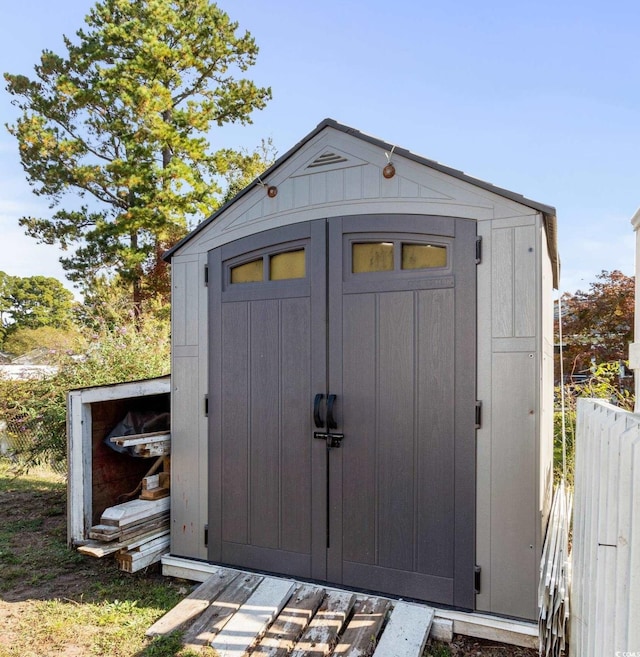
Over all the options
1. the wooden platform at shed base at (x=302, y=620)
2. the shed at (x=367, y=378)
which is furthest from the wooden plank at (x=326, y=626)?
the shed at (x=367, y=378)

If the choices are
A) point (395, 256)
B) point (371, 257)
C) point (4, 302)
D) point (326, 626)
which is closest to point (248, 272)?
point (371, 257)

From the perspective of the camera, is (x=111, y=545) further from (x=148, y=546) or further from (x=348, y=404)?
(x=348, y=404)

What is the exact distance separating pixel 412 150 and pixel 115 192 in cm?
1108

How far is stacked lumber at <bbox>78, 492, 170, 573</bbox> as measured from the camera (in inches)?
125

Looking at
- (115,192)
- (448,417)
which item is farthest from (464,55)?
(115,192)

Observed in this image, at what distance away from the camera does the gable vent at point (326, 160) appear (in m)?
3.02

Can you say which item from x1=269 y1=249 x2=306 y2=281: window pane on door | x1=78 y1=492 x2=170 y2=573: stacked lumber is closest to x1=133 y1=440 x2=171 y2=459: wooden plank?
x1=78 y1=492 x2=170 y2=573: stacked lumber

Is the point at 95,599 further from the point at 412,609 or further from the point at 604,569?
the point at 604,569

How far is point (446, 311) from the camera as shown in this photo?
272 cm

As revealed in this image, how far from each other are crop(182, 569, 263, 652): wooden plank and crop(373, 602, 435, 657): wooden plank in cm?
84

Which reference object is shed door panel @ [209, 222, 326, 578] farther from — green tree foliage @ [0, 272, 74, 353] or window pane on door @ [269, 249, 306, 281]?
green tree foliage @ [0, 272, 74, 353]

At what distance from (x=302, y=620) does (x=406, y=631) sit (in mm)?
547

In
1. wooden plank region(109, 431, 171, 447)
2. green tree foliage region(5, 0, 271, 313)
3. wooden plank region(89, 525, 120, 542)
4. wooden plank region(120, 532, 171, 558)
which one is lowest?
wooden plank region(120, 532, 171, 558)

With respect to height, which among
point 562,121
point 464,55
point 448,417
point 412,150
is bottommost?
point 448,417
